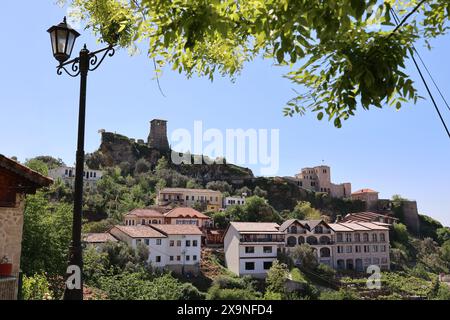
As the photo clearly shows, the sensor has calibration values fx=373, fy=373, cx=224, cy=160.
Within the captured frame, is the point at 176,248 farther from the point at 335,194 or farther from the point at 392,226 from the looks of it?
the point at 335,194

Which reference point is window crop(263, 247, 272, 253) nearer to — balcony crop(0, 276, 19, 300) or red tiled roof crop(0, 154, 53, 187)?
red tiled roof crop(0, 154, 53, 187)

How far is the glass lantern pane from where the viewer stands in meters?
4.51

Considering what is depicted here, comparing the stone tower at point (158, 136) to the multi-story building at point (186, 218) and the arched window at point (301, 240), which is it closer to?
the multi-story building at point (186, 218)

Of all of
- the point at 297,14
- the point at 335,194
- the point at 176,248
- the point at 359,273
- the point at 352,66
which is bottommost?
the point at 359,273

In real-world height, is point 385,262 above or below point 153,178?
below

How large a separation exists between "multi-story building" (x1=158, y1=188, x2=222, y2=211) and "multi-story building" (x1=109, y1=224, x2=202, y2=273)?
19.9 metres

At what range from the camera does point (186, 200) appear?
6225cm

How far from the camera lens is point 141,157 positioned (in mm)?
82562

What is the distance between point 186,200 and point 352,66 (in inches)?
2373

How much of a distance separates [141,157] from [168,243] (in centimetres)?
4678

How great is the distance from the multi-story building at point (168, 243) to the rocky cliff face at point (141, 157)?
3947 cm

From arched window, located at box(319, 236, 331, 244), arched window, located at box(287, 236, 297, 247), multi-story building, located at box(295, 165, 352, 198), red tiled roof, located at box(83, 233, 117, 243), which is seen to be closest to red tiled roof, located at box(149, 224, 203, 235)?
red tiled roof, located at box(83, 233, 117, 243)

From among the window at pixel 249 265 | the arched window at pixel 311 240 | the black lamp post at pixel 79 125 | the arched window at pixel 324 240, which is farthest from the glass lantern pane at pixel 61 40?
the arched window at pixel 324 240

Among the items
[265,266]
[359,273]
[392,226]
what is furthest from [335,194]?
[265,266]
